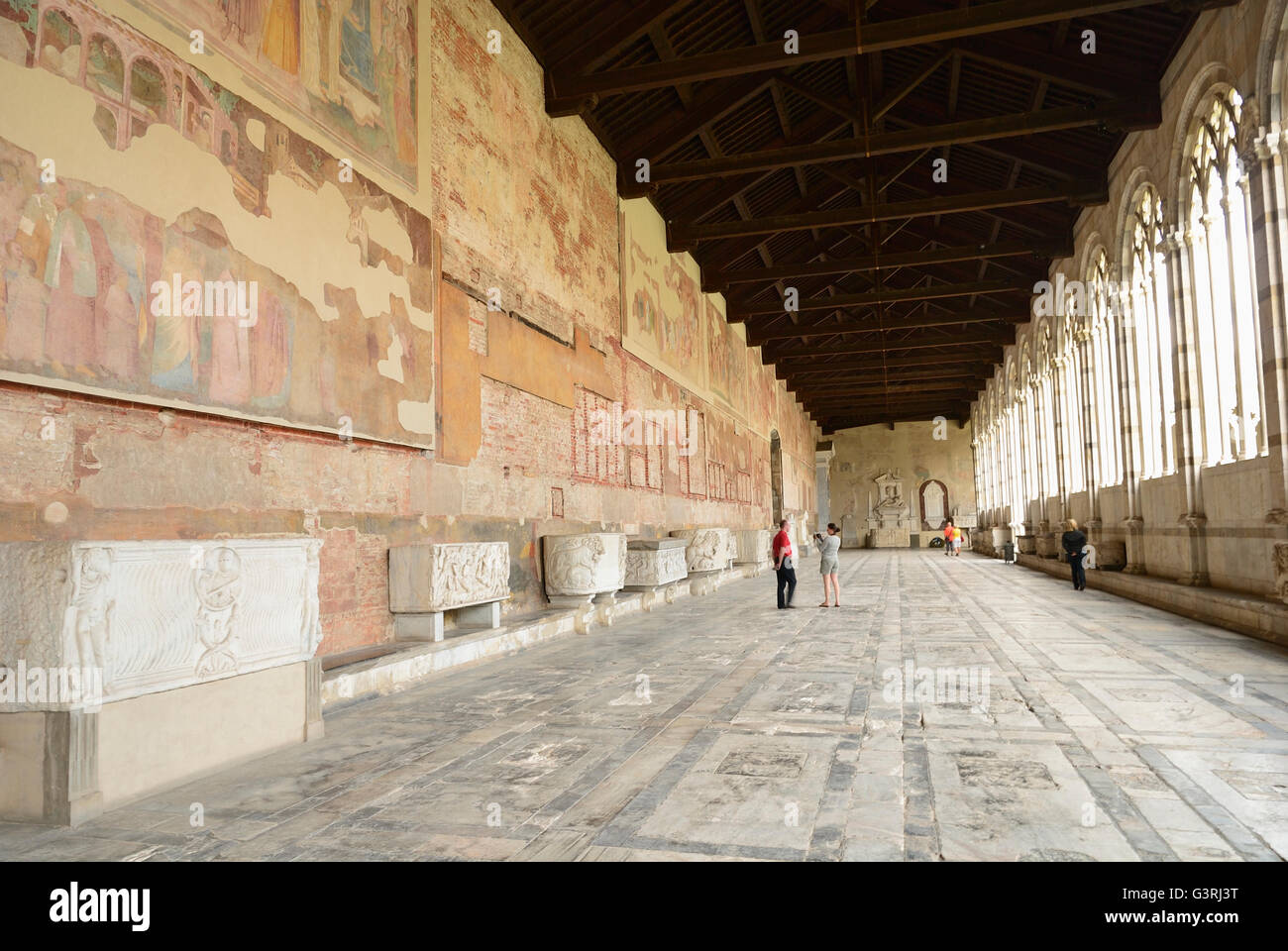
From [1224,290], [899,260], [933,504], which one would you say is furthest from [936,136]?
[933,504]

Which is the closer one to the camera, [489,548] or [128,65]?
[128,65]

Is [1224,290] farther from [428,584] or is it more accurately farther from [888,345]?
[888,345]

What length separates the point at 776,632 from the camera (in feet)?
30.7

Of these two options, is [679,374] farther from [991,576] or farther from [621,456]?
[991,576]

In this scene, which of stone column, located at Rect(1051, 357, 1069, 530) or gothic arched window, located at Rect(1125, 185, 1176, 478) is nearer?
gothic arched window, located at Rect(1125, 185, 1176, 478)

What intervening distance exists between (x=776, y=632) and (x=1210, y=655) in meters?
4.12

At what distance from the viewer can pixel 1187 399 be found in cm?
1116

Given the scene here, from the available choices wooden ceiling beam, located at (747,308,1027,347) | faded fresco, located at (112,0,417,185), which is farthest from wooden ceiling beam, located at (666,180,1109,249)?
faded fresco, located at (112,0,417,185)

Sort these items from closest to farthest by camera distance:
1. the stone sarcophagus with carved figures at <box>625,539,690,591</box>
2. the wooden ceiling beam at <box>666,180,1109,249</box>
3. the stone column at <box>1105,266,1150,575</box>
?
the stone sarcophagus with carved figures at <box>625,539,690,591</box>
the stone column at <box>1105,266,1150,575</box>
the wooden ceiling beam at <box>666,180,1109,249</box>

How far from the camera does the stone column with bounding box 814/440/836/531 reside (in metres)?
45.4

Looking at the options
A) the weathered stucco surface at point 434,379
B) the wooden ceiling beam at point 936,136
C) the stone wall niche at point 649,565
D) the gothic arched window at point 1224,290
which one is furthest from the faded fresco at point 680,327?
the gothic arched window at point 1224,290

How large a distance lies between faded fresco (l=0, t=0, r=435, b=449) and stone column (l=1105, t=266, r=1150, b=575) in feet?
39.8

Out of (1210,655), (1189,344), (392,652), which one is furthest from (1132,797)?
(1189,344)

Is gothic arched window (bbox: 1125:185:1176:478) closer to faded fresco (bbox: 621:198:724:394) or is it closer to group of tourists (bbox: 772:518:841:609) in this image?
group of tourists (bbox: 772:518:841:609)
